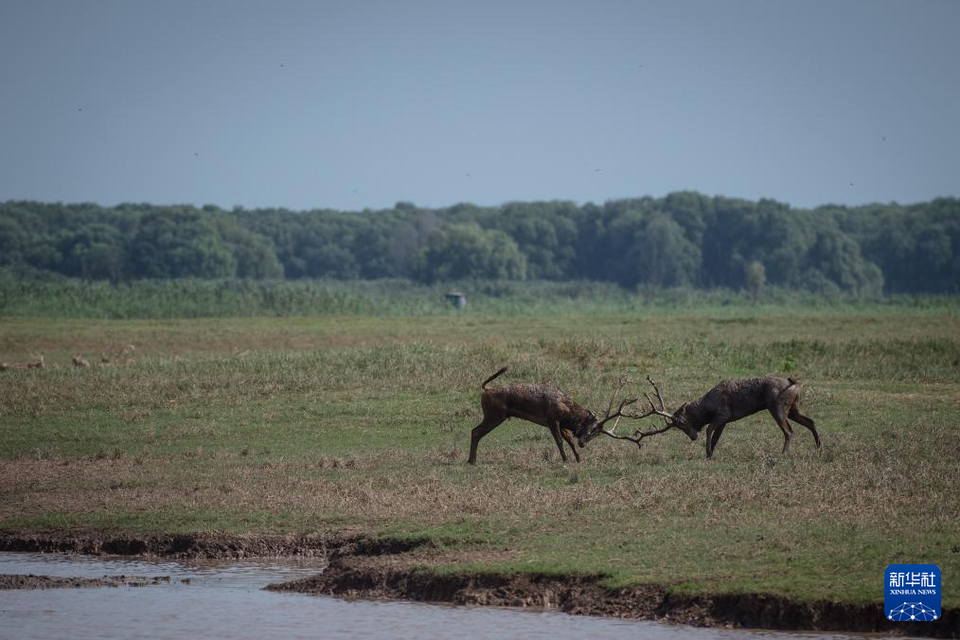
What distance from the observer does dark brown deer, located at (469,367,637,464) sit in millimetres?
18344

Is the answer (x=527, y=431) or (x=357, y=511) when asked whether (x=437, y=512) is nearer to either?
(x=357, y=511)

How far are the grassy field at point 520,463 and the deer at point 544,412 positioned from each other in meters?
0.46

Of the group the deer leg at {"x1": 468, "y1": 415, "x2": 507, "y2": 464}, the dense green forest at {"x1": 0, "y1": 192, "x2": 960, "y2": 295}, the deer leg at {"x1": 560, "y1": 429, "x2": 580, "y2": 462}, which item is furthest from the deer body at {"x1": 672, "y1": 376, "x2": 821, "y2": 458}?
the dense green forest at {"x1": 0, "y1": 192, "x2": 960, "y2": 295}

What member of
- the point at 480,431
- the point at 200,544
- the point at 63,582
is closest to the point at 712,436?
the point at 480,431

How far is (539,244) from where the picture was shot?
146 m

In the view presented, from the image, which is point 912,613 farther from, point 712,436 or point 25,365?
point 25,365

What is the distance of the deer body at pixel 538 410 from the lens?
18344 millimetres

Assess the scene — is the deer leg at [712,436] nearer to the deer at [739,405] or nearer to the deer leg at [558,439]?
the deer at [739,405]

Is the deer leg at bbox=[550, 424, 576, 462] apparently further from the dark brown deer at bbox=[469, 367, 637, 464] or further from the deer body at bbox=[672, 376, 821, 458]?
the deer body at bbox=[672, 376, 821, 458]

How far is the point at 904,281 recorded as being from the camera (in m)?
133

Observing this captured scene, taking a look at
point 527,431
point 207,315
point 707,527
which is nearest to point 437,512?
point 707,527

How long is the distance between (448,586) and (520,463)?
5.64 m

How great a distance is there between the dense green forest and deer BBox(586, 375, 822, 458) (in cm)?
10001

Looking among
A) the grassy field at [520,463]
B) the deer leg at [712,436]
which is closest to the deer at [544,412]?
the grassy field at [520,463]
